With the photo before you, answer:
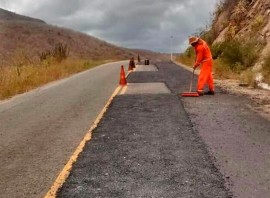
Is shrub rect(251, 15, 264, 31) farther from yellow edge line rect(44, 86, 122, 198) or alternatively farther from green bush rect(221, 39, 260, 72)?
yellow edge line rect(44, 86, 122, 198)

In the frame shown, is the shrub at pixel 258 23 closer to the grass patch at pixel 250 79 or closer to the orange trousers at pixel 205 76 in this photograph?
the grass patch at pixel 250 79

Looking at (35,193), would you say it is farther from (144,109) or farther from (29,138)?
(144,109)

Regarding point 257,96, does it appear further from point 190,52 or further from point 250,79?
point 190,52

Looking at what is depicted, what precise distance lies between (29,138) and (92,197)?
11.5ft

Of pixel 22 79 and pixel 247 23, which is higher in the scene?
pixel 247 23

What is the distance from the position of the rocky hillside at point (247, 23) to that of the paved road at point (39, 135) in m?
7.51

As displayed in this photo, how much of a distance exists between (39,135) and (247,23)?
20036mm

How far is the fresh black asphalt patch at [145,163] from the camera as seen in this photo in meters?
5.24

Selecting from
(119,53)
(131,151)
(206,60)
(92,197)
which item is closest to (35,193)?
(92,197)

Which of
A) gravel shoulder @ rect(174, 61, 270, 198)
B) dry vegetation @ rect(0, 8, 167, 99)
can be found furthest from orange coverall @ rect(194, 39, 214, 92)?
dry vegetation @ rect(0, 8, 167, 99)

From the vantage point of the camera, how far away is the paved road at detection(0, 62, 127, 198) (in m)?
5.76

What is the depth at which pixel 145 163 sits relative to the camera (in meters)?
6.23

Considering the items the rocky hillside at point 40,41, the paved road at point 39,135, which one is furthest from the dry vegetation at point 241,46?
the rocky hillside at point 40,41

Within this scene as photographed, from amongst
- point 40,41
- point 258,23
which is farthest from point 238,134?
point 40,41
